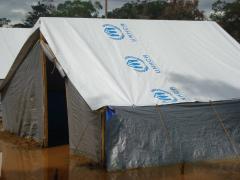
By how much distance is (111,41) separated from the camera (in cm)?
1018

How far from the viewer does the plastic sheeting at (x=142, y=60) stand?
8.96 metres

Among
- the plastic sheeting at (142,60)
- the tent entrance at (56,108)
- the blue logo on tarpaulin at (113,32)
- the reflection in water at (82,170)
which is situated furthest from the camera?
the tent entrance at (56,108)

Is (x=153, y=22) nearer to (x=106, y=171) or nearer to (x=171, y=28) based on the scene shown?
(x=171, y=28)

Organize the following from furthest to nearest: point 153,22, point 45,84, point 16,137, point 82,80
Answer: point 16,137
point 153,22
point 45,84
point 82,80

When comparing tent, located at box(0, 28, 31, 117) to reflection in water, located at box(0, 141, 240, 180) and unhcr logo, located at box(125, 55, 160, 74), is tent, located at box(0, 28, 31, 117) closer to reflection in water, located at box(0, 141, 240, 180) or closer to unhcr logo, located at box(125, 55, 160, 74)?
reflection in water, located at box(0, 141, 240, 180)

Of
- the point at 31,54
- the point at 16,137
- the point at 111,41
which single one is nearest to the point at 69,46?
the point at 111,41

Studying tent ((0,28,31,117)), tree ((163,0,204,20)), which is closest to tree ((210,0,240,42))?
tree ((163,0,204,20))

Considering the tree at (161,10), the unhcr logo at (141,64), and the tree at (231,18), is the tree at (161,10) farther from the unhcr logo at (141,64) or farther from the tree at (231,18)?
the unhcr logo at (141,64)

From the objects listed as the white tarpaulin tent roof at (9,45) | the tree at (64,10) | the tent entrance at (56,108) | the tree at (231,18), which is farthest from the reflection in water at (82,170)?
the tree at (64,10)

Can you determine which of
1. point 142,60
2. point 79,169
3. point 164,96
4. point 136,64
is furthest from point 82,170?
point 142,60

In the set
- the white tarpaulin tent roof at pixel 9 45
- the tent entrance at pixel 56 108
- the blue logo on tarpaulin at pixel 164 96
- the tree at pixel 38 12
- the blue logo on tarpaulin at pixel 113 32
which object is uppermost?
the blue logo on tarpaulin at pixel 113 32

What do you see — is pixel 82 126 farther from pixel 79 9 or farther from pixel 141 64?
pixel 79 9

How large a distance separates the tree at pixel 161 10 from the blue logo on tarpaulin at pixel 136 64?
23.7 meters

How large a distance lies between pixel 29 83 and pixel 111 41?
2368 millimetres
